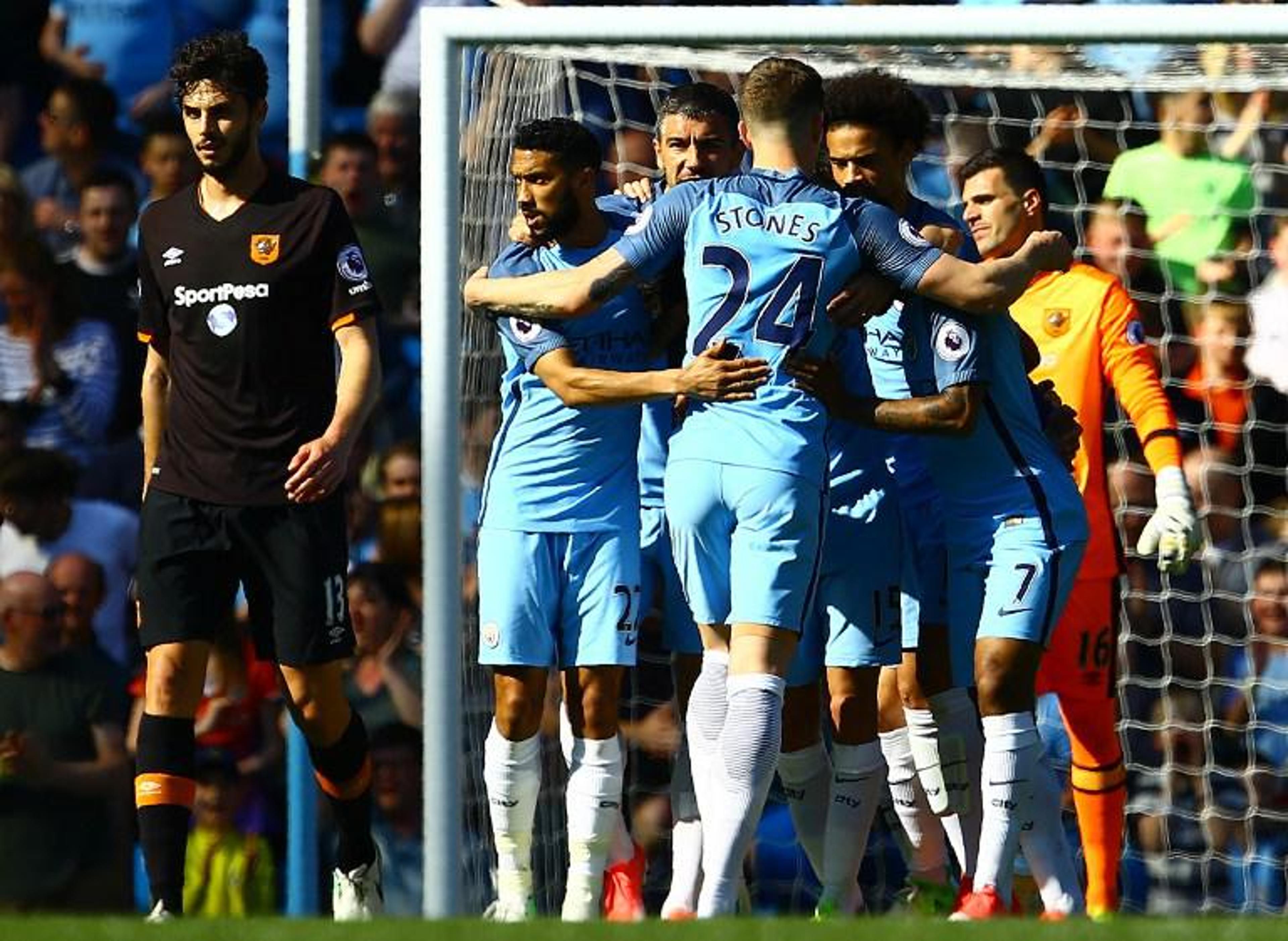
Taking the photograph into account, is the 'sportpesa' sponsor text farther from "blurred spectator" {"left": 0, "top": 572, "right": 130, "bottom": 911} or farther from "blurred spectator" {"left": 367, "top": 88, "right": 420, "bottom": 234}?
"blurred spectator" {"left": 367, "top": 88, "right": 420, "bottom": 234}

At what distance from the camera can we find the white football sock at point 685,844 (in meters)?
6.20

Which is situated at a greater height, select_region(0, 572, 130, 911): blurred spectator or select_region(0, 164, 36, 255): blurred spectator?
select_region(0, 164, 36, 255): blurred spectator

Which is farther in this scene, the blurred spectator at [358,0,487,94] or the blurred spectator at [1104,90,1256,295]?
the blurred spectator at [358,0,487,94]

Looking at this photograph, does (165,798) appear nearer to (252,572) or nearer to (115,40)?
(252,572)

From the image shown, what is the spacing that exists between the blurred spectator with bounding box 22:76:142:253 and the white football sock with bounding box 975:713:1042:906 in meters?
4.24

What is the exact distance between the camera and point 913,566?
6230 mm

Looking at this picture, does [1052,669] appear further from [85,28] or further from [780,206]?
[85,28]

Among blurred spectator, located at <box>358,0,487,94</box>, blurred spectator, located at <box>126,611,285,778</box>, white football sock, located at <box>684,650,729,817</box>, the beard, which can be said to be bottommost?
white football sock, located at <box>684,650,729,817</box>

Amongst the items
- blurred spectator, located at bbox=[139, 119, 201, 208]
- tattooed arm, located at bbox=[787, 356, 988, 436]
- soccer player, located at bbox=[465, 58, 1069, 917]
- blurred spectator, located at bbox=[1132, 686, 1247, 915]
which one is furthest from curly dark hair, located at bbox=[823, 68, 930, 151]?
blurred spectator, located at bbox=[139, 119, 201, 208]

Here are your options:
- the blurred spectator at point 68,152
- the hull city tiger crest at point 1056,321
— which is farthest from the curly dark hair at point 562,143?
the blurred spectator at point 68,152

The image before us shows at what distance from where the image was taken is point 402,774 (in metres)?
8.11

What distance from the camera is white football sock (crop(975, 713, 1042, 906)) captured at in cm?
569

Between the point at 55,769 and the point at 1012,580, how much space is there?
11.9ft

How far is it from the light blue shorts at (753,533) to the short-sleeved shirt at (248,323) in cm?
95
